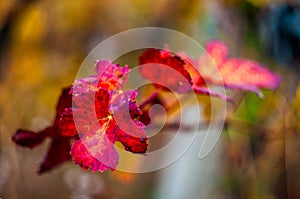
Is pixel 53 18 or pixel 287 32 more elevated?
pixel 53 18

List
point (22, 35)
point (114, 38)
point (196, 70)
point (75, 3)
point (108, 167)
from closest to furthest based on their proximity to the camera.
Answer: point (108, 167), point (196, 70), point (22, 35), point (75, 3), point (114, 38)

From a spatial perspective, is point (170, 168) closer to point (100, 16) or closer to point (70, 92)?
point (100, 16)

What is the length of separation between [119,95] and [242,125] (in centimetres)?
49

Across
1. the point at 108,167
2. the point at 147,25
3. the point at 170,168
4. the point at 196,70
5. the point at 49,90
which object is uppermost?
the point at 147,25

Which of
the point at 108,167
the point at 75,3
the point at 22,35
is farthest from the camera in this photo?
the point at 75,3

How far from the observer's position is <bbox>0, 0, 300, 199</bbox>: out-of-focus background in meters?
0.84

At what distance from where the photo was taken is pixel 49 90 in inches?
53.5

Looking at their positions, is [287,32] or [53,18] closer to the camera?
[287,32]

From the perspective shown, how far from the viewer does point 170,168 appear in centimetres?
145

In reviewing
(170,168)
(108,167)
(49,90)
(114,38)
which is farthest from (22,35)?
(108,167)

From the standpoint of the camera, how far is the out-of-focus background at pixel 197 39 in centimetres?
84

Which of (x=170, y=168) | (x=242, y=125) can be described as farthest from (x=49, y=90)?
(x=242, y=125)

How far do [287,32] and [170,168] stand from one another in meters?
0.71

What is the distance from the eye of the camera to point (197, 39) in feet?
4.19
